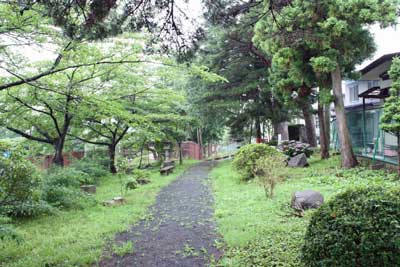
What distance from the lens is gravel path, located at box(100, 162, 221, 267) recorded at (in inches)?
161

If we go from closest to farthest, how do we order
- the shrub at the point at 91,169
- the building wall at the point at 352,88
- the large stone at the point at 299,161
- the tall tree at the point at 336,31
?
1. the tall tree at the point at 336,31
2. the large stone at the point at 299,161
3. the shrub at the point at 91,169
4. the building wall at the point at 352,88

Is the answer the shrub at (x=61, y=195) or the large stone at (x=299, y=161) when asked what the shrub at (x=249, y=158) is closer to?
the large stone at (x=299, y=161)

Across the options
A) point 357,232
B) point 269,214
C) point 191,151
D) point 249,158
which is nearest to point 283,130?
point 191,151

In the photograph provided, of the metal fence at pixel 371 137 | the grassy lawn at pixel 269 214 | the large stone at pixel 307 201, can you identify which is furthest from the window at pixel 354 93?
the large stone at pixel 307 201

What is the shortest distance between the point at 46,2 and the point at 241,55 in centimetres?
1348

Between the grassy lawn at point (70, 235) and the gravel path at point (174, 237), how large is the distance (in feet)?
1.01

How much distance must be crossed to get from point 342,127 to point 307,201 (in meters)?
5.33

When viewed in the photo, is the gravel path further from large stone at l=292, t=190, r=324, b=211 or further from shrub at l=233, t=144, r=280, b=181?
shrub at l=233, t=144, r=280, b=181

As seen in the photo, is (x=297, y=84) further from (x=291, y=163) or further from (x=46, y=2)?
(x=46, y=2)

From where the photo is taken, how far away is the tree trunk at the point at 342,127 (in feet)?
33.0

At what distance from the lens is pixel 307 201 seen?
19.2 ft

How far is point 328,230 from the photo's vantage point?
8.84 ft

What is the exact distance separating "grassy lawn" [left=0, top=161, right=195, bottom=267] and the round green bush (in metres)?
2.88

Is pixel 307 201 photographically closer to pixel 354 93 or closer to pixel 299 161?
pixel 299 161
